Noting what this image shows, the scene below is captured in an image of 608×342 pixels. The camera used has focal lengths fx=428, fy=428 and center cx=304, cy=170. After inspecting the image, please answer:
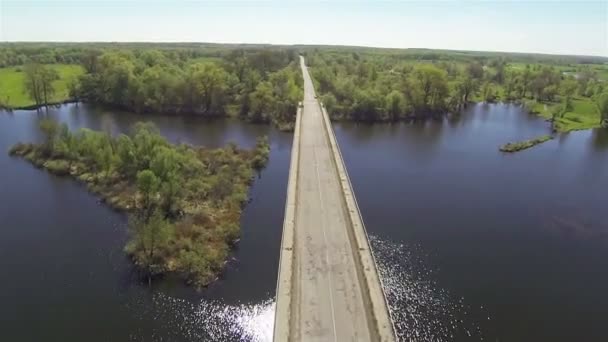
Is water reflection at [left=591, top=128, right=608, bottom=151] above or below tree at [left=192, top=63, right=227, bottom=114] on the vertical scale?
below

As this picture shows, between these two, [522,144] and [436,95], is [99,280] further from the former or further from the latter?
[436,95]

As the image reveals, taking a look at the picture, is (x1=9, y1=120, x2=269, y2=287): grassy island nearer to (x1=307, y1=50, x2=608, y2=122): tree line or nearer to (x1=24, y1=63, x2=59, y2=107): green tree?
(x1=307, y1=50, x2=608, y2=122): tree line

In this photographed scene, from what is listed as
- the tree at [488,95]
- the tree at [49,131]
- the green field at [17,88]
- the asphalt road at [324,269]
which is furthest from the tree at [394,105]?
the green field at [17,88]

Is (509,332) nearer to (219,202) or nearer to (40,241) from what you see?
(219,202)

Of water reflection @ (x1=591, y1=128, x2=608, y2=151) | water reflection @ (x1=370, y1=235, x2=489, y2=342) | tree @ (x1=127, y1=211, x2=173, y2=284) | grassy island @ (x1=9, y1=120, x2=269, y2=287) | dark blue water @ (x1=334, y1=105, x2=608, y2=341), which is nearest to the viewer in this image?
water reflection @ (x1=370, y1=235, x2=489, y2=342)

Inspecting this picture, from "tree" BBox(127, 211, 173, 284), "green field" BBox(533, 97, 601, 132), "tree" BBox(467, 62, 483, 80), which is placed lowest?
"tree" BBox(127, 211, 173, 284)

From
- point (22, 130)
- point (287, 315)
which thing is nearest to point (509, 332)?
point (287, 315)

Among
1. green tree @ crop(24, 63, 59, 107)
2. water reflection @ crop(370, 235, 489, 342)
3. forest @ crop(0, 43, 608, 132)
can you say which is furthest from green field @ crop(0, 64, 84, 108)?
water reflection @ crop(370, 235, 489, 342)
